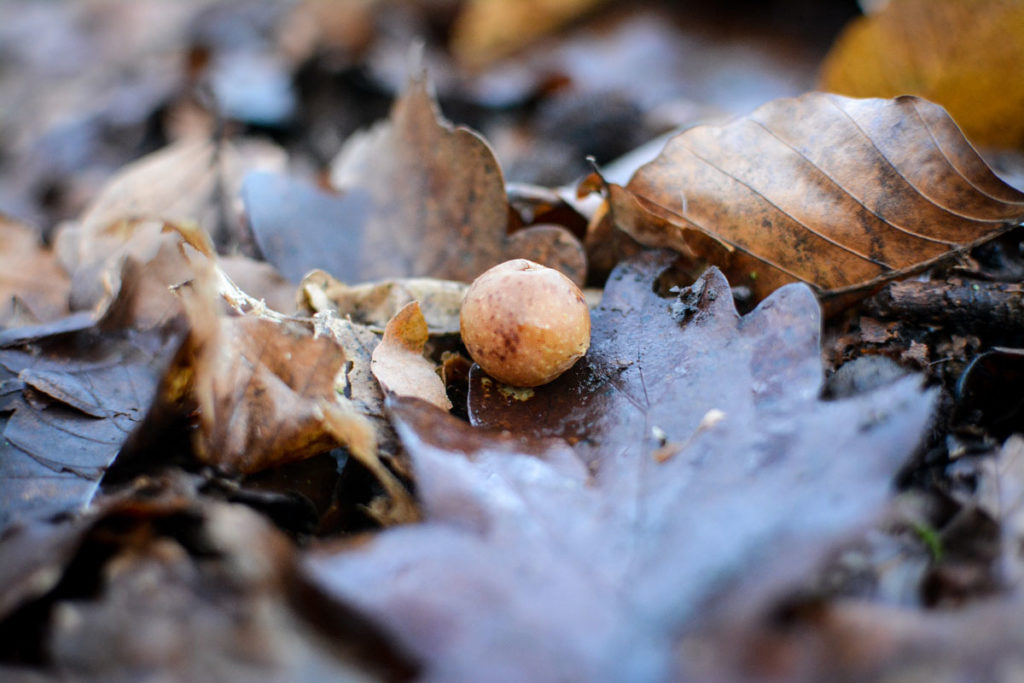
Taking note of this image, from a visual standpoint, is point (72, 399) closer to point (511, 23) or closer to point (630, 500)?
point (630, 500)

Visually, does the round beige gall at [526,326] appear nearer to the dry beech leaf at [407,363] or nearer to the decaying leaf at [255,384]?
the dry beech leaf at [407,363]

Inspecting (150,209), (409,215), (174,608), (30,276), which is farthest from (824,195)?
(30,276)

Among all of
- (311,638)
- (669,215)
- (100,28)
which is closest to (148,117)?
(100,28)

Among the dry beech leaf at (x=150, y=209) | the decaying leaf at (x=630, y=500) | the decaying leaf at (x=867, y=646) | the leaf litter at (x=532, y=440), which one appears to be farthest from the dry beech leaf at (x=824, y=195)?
the dry beech leaf at (x=150, y=209)

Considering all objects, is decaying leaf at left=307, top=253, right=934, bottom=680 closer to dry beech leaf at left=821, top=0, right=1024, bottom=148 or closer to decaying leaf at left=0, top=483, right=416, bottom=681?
decaying leaf at left=0, top=483, right=416, bottom=681

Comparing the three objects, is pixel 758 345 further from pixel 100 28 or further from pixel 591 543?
pixel 100 28

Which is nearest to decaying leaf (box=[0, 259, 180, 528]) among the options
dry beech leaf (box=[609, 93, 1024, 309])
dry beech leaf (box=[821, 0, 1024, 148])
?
dry beech leaf (box=[609, 93, 1024, 309])
